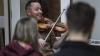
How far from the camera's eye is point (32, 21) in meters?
2.87

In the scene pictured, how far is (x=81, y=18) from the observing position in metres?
2.33

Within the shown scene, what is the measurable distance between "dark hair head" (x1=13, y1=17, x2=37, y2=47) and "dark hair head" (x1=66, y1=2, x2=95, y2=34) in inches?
20.9

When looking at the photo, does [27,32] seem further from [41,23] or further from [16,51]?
[41,23]

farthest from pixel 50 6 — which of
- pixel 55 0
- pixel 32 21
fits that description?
pixel 32 21

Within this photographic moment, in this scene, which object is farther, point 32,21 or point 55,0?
point 55,0

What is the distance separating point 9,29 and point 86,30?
2.69 meters

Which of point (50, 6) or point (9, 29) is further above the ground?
point (50, 6)

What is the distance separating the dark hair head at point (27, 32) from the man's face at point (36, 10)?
1.04 m

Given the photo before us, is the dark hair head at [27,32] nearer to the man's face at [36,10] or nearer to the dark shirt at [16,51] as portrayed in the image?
the dark shirt at [16,51]

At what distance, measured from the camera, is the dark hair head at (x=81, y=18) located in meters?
2.32

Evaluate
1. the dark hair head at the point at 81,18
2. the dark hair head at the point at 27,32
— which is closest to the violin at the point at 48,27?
the dark hair head at the point at 27,32

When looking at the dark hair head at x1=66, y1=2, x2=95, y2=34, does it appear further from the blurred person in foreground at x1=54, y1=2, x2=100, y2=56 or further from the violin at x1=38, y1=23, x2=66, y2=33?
the violin at x1=38, y1=23, x2=66, y2=33

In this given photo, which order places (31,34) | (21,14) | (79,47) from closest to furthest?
(79,47) < (31,34) < (21,14)

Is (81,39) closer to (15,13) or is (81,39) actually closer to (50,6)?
(50,6)
